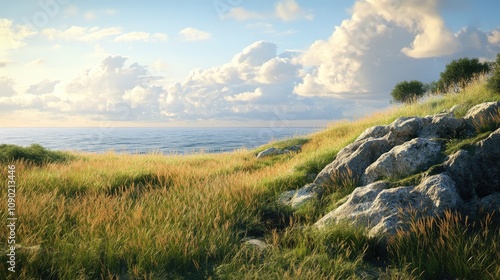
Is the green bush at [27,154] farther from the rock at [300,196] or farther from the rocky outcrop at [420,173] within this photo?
the rocky outcrop at [420,173]

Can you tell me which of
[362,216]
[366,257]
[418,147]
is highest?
[418,147]

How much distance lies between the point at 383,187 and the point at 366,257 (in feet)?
6.83

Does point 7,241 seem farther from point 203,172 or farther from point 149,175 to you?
point 203,172

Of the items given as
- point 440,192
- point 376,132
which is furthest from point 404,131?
point 440,192

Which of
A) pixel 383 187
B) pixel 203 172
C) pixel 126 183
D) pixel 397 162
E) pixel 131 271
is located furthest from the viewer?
pixel 203 172

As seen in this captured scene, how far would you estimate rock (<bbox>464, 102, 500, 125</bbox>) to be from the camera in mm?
8359

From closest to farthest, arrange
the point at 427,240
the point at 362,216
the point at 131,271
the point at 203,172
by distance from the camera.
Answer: the point at 131,271 → the point at 427,240 → the point at 362,216 → the point at 203,172

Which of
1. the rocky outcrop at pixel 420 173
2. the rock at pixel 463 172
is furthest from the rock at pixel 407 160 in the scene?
the rock at pixel 463 172

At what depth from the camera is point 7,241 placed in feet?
17.8

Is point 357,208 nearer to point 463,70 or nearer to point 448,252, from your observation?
point 448,252

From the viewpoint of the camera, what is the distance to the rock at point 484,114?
329 inches

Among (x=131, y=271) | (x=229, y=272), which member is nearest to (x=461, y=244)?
(x=229, y=272)

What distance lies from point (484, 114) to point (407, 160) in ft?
8.93

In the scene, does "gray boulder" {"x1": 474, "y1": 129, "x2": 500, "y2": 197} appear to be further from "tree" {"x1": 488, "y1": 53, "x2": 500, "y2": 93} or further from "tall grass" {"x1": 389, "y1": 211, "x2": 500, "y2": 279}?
"tree" {"x1": 488, "y1": 53, "x2": 500, "y2": 93}
